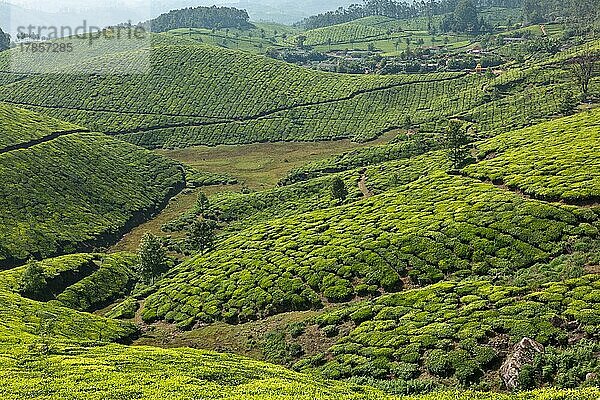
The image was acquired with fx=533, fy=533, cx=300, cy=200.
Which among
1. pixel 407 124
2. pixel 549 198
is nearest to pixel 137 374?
pixel 549 198

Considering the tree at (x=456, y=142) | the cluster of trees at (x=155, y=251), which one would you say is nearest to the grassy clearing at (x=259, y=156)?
the cluster of trees at (x=155, y=251)

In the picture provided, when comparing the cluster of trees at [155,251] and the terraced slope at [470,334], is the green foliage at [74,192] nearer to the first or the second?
the cluster of trees at [155,251]

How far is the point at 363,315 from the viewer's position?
4931 centimetres

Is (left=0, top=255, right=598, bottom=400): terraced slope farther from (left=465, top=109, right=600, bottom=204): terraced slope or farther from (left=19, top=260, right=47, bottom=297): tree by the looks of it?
(left=465, top=109, right=600, bottom=204): terraced slope

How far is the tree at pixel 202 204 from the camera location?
10944 cm

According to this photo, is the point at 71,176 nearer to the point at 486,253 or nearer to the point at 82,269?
the point at 82,269

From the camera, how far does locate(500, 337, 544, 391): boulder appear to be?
32750mm

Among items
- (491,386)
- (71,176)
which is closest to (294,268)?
(491,386)

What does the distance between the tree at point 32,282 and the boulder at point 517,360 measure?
5923 centimetres

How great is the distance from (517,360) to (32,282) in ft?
199

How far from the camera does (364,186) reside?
111000 millimetres

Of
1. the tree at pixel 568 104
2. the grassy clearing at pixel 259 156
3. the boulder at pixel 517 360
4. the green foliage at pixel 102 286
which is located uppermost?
the tree at pixel 568 104

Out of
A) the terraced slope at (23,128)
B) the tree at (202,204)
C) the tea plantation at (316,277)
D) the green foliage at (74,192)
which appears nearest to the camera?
the tea plantation at (316,277)

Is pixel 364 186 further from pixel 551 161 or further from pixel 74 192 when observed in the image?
pixel 74 192
